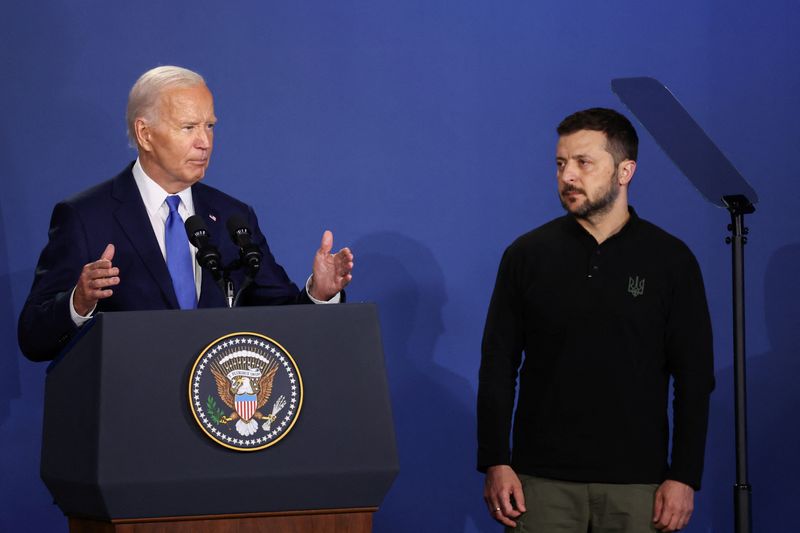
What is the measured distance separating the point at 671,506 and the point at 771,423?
1395 millimetres

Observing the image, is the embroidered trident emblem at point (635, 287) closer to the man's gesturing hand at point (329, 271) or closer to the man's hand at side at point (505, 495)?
the man's hand at side at point (505, 495)

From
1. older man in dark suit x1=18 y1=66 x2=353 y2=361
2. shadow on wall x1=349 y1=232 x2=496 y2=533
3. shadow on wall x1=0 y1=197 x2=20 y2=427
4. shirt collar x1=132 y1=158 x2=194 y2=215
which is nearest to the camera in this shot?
older man in dark suit x1=18 y1=66 x2=353 y2=361

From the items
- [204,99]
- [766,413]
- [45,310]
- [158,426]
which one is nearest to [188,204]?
[204,99]

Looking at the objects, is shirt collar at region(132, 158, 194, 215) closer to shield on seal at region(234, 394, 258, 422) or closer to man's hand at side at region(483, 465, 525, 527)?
shield on seal at region(234, 394, 258, 422)

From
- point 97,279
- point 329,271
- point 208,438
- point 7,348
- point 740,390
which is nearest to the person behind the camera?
point 208,438

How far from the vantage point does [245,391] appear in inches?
78.4

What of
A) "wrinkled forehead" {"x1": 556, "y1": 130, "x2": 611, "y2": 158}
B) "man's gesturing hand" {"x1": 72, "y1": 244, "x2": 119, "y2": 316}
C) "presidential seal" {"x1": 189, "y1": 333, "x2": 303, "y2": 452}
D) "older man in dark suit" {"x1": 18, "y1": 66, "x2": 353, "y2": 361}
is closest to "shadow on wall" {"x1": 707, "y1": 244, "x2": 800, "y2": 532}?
"wrinkled forehead" {"x1": 556, "y1": 130, "x2": 611, "y2": 158}

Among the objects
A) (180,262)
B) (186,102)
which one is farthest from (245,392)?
(186,102)

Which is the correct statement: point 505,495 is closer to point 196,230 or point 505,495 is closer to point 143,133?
point 196,230

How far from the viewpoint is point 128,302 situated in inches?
96.7

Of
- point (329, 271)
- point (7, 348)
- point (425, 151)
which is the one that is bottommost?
point (7, 348)

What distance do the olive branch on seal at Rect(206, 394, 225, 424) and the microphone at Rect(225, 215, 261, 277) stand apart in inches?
11.6

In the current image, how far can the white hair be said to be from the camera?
2664 mm

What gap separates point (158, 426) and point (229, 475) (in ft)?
0.47
